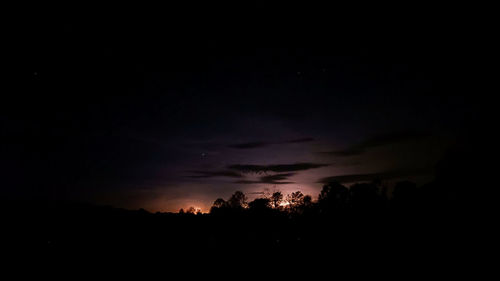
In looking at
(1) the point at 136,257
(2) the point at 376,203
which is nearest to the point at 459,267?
(1) the point at 136,257

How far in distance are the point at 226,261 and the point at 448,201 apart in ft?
82.8

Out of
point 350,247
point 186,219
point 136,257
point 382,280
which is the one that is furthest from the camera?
point 186,219

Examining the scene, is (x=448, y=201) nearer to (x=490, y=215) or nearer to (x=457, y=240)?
(x=490, y=215)

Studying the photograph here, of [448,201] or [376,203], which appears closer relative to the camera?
[448,201]

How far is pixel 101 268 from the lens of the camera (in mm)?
18391

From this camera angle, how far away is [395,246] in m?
23.2

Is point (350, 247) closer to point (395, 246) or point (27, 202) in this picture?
point (395, 246)

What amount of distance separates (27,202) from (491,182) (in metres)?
43.3

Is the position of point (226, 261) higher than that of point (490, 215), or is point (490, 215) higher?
point (490, 215)

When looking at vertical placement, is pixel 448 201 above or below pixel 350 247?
above

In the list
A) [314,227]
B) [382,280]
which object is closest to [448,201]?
[314,227]

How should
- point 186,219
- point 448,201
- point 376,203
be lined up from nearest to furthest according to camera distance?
1. point 186,219
2. point 448,201
3. point 376,203

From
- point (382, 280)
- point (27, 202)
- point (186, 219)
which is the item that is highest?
point (27, 202)

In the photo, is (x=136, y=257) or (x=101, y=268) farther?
(x=136, y=257)
